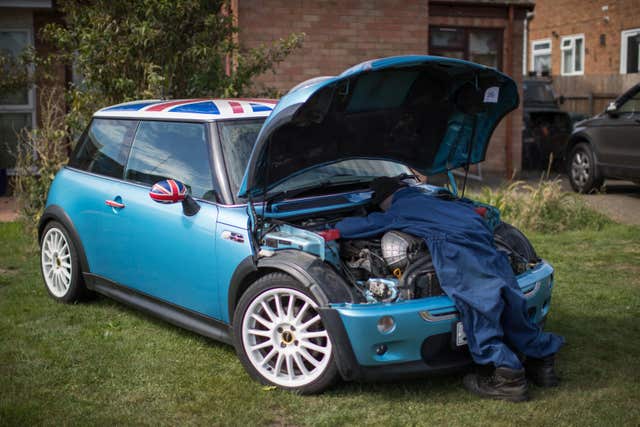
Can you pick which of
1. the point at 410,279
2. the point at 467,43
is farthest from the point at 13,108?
the point at 410,279

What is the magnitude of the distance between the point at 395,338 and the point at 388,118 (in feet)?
5.77

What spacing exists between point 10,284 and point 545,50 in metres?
24.6

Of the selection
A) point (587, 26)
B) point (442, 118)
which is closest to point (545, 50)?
point (587, 26)

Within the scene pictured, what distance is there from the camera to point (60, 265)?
6.73 m

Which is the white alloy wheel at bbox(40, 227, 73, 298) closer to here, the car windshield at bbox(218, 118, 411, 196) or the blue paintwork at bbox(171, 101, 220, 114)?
the blue paintwork at bbox(171, 101, 220, 114)

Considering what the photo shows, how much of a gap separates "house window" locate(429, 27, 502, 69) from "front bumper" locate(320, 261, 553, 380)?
1138 cm

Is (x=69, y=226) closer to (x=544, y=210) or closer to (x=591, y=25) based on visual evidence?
(x=544, y=210)

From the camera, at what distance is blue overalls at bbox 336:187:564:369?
14.6ft

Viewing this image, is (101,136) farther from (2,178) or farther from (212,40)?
(2,178)

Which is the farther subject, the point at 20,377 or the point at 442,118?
the point at 442,118

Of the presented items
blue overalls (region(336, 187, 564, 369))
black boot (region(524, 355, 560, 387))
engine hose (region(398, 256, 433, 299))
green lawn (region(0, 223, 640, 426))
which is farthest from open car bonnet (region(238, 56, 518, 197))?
black boot (region(524, 355, 560, 387))

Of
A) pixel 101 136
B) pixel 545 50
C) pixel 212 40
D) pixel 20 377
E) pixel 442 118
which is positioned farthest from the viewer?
pixel 545 50

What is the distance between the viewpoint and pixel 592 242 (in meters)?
9.14

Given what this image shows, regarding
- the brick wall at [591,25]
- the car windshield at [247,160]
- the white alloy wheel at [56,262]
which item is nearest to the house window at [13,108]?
the white alloy wheel at [56,262]
